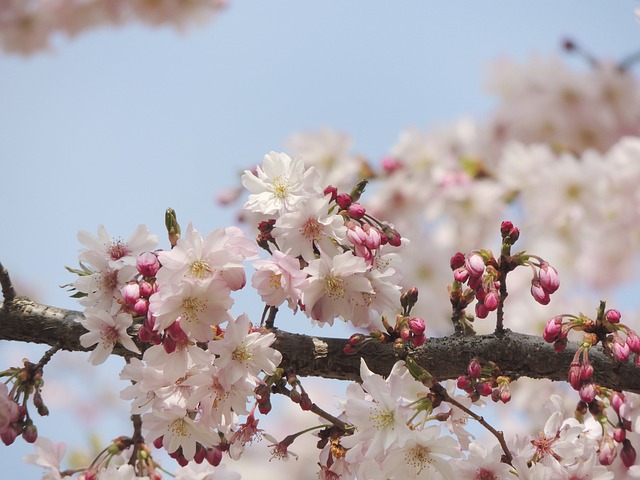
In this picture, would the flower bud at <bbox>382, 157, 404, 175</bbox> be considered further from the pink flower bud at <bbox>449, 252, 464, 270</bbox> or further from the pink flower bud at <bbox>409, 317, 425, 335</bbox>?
the pink flower bud at <bbox>409, 317, 425, 335</bbox>

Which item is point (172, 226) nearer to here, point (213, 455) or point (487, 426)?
point (213, 455)

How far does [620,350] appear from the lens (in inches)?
53.4

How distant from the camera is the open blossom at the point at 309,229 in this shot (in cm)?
137

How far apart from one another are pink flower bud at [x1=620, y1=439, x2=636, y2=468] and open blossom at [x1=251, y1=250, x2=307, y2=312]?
2.66 ft

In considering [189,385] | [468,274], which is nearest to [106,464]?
[189,385]

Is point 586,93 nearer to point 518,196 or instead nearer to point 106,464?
point 518,196

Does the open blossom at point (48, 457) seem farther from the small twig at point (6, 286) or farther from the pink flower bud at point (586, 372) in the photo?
the pink flower bud at point (586, 372)

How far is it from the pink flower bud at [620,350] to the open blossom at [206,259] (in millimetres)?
695

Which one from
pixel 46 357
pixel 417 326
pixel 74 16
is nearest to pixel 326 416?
pixel 417 326

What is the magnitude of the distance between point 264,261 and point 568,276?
4.38 m

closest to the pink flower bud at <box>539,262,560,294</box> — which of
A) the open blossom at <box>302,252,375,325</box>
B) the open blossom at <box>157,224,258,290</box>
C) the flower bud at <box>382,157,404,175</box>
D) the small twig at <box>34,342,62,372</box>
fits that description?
the open blossom at <box>302,252,375,325</box>

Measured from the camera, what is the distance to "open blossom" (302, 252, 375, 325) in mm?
1332

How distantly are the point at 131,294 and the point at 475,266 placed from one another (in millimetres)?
644

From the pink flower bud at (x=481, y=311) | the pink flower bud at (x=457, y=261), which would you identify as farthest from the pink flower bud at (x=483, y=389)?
the pink flower bud at (x=457, y=261)
